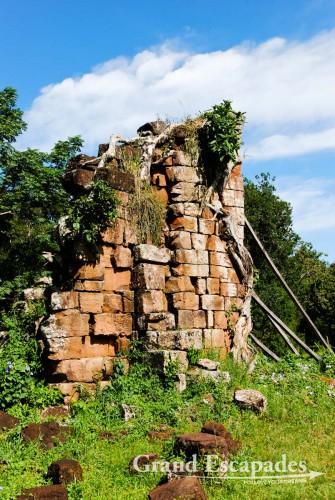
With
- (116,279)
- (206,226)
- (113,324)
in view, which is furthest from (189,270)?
(113,324)

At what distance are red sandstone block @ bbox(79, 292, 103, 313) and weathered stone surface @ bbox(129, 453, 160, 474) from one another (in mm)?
3373

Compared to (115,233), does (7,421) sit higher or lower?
lower

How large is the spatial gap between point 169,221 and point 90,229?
6.49 feet

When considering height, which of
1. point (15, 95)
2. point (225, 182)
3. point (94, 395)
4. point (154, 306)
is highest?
point (15, 95)

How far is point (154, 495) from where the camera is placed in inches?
207

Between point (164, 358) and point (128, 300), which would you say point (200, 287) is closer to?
point (128, 300)

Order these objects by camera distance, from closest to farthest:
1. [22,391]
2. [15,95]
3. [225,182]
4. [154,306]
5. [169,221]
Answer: [22,391], [154,306], [169,221], [225,182], [15,95]

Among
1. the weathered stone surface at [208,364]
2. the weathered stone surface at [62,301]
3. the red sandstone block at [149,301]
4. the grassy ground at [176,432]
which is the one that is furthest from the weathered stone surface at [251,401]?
the weathered stone surface at [62,301]

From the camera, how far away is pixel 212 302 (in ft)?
34.7

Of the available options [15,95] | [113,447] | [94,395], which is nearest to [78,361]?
[94,395]

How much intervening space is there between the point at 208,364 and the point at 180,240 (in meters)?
2.43

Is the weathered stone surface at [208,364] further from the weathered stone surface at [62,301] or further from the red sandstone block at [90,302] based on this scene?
the weathered stone surface at [62,301]

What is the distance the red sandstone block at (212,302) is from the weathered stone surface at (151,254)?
1066 mm

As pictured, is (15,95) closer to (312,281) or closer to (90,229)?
(90,229)
